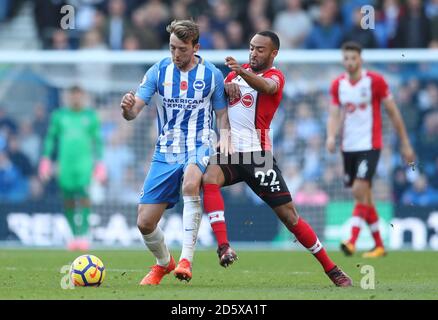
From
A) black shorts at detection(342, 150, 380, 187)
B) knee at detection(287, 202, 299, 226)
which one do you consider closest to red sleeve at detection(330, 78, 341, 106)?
black shorts at detection(342, 150, 380, 187)

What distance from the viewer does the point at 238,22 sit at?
18562 millimetres

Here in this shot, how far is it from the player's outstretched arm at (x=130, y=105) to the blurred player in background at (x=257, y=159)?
778 millimetres

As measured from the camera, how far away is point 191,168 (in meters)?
8.89

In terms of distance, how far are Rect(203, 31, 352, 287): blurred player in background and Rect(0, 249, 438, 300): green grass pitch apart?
45 centimetres

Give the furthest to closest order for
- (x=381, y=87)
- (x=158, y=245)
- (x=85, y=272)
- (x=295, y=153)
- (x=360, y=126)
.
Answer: (x=295, y=153) → (x=360, y=126) → (x=381, y=87) → (x=158, y=245) → (x=85, y=272)

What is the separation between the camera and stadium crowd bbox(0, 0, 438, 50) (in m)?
18.0

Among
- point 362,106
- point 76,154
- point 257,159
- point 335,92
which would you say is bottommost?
point 257,159

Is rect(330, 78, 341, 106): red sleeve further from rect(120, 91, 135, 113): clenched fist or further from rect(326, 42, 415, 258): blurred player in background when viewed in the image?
rect(120, 91, 135, 113): clenched fist

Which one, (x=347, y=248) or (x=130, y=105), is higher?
(x=130, y=105)

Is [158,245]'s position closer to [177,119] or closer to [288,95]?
[177,119]

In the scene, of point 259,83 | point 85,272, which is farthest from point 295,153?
point 85,272

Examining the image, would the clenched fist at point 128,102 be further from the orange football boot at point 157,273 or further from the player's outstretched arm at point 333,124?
the player's outstretched arm at point 333,124

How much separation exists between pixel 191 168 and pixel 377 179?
8064 millimetres

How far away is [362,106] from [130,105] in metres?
5.80
